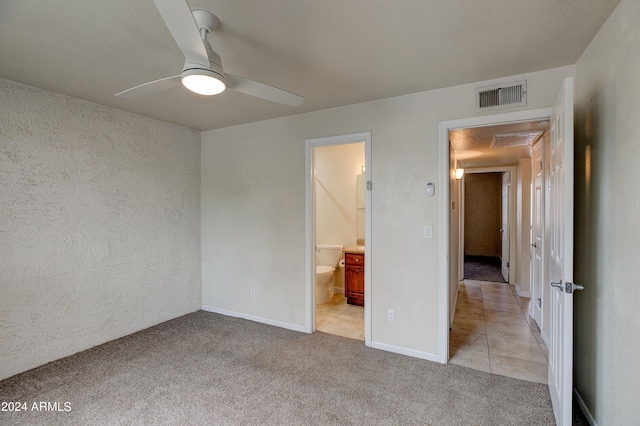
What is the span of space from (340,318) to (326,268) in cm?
85

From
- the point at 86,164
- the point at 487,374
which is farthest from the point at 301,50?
the point at 487,374

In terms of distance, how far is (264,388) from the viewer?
89.9 inches

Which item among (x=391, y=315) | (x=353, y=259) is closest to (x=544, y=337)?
(x=391, y=315)

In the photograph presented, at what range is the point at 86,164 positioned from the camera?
2.95 metres

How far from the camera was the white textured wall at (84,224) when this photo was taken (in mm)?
2508

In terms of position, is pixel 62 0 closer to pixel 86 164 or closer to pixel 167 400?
pixel 86 164

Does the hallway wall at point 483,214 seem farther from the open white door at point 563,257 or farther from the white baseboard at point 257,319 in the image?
the open white door at point 563,257

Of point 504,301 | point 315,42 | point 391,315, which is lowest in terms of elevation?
point 504,301

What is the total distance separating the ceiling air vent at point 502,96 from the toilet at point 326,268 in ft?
9.11

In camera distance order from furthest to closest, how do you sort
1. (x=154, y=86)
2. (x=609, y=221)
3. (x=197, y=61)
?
(x=154, y=86), (x=609, y=221), (x=197, y=61)

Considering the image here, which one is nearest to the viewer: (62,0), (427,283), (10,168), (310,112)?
(62,0)

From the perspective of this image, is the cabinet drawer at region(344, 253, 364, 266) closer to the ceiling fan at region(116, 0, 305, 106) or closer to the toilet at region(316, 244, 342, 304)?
the toilet at region(316, 244, 342, 304)

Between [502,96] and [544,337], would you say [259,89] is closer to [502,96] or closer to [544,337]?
[502,96]

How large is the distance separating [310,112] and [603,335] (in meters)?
2.87
